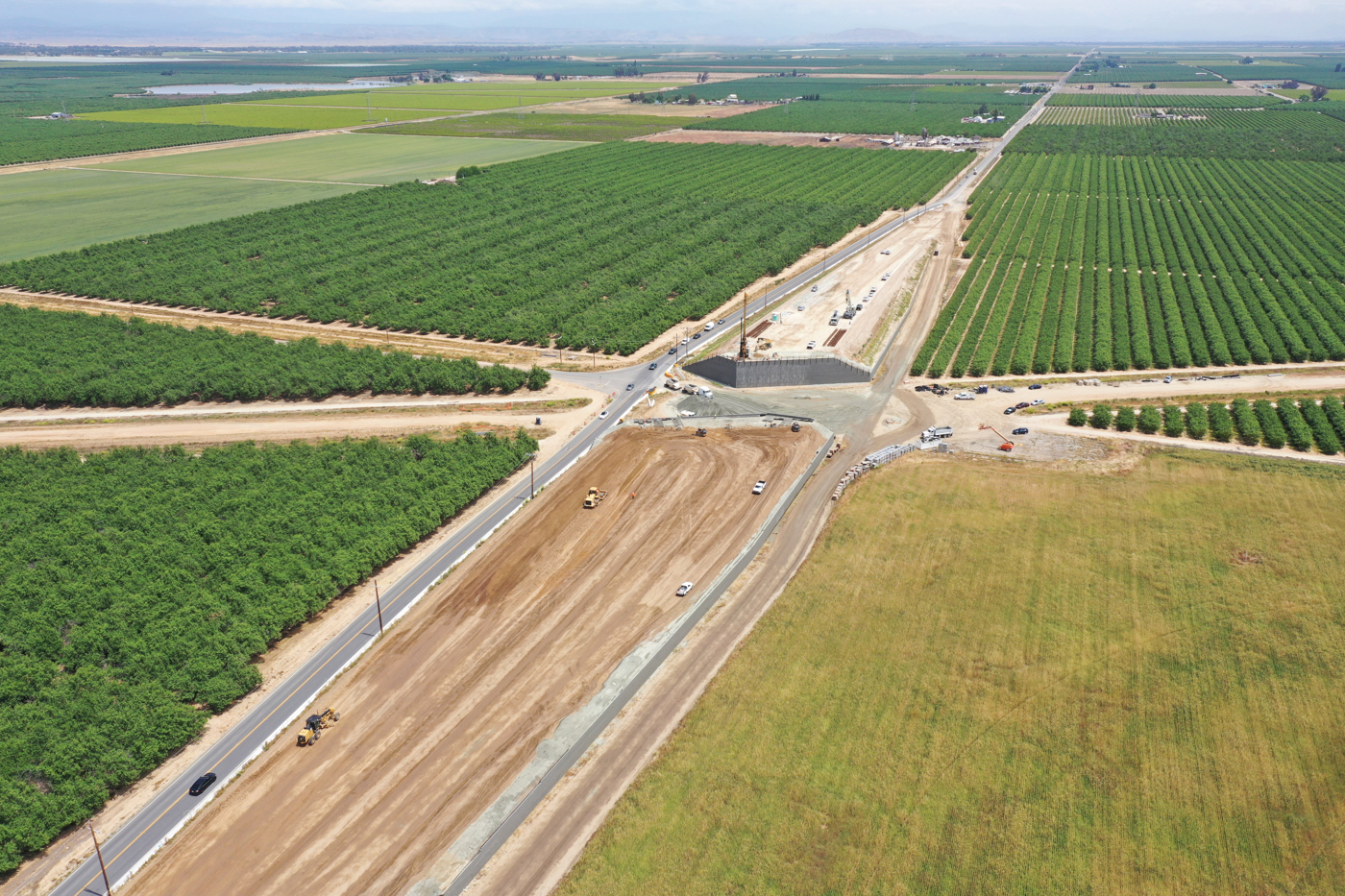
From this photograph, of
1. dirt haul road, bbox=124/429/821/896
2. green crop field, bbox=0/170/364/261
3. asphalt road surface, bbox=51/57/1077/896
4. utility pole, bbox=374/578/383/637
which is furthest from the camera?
green crop field, bbox=0/170/364/261

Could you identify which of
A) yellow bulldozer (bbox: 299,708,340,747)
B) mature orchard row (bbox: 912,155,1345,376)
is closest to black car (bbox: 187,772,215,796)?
yellow bulldozer (bbox: 299,708,340,747)

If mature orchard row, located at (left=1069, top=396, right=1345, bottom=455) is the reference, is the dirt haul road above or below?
below

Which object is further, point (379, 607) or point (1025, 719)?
point (379, 607)

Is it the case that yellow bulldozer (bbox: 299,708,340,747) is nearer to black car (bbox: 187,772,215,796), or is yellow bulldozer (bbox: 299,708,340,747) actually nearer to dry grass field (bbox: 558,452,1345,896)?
black car (bbox: 187,772,215,796)

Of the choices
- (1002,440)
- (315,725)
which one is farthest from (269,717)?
(1002,440)

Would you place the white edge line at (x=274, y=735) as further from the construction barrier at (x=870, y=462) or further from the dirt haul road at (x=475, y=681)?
the construction barrier at (x=870, y=462)

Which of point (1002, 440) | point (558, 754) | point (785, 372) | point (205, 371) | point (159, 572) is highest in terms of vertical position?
point (785, 372)

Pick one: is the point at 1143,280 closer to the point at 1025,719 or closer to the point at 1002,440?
the point at 1002,440

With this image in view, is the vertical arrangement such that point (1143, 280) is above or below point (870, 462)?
above
